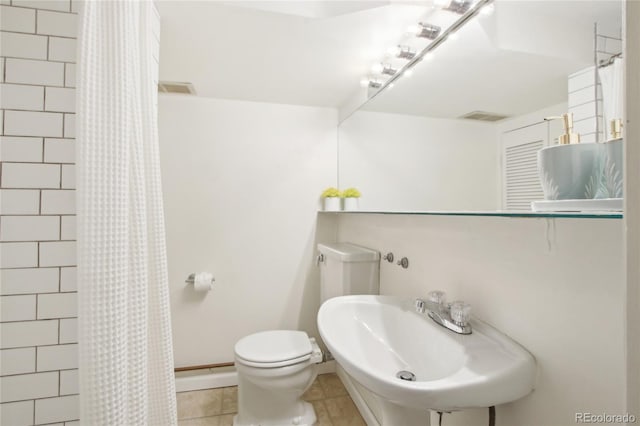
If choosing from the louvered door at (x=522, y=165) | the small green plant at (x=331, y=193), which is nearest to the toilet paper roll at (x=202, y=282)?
the small green plant at (x=331, y=193)

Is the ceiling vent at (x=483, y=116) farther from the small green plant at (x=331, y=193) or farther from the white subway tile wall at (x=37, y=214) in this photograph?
the white subway tile wall at (x=37, y=214)

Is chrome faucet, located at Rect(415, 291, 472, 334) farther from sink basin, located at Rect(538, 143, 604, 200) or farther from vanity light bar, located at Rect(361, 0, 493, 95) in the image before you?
vanity light bar, located at Rect(361, 0, 493, 95)

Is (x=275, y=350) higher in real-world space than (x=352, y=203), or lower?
lower

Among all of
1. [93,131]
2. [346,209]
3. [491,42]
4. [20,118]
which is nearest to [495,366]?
[491,42]

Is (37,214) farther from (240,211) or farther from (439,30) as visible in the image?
(439,30)

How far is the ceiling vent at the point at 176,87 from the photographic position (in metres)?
1.70

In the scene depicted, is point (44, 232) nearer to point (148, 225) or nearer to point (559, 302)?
point (148, 225)

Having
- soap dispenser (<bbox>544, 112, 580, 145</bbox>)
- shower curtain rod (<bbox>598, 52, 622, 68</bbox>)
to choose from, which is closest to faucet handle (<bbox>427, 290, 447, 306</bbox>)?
soap dispenser (<bbox>544, 112, 580, 145</bbox>)

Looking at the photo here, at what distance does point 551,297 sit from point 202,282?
69.0 inches

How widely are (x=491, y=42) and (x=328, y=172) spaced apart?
1331 millimetres

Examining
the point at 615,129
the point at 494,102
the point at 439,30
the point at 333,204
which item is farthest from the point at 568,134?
the point at 333,204

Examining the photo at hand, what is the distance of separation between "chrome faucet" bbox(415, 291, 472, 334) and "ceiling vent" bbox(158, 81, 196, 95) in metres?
1.76

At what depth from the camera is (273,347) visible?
4.93 ft

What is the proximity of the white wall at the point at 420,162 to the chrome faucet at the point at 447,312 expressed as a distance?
0.31 meters
